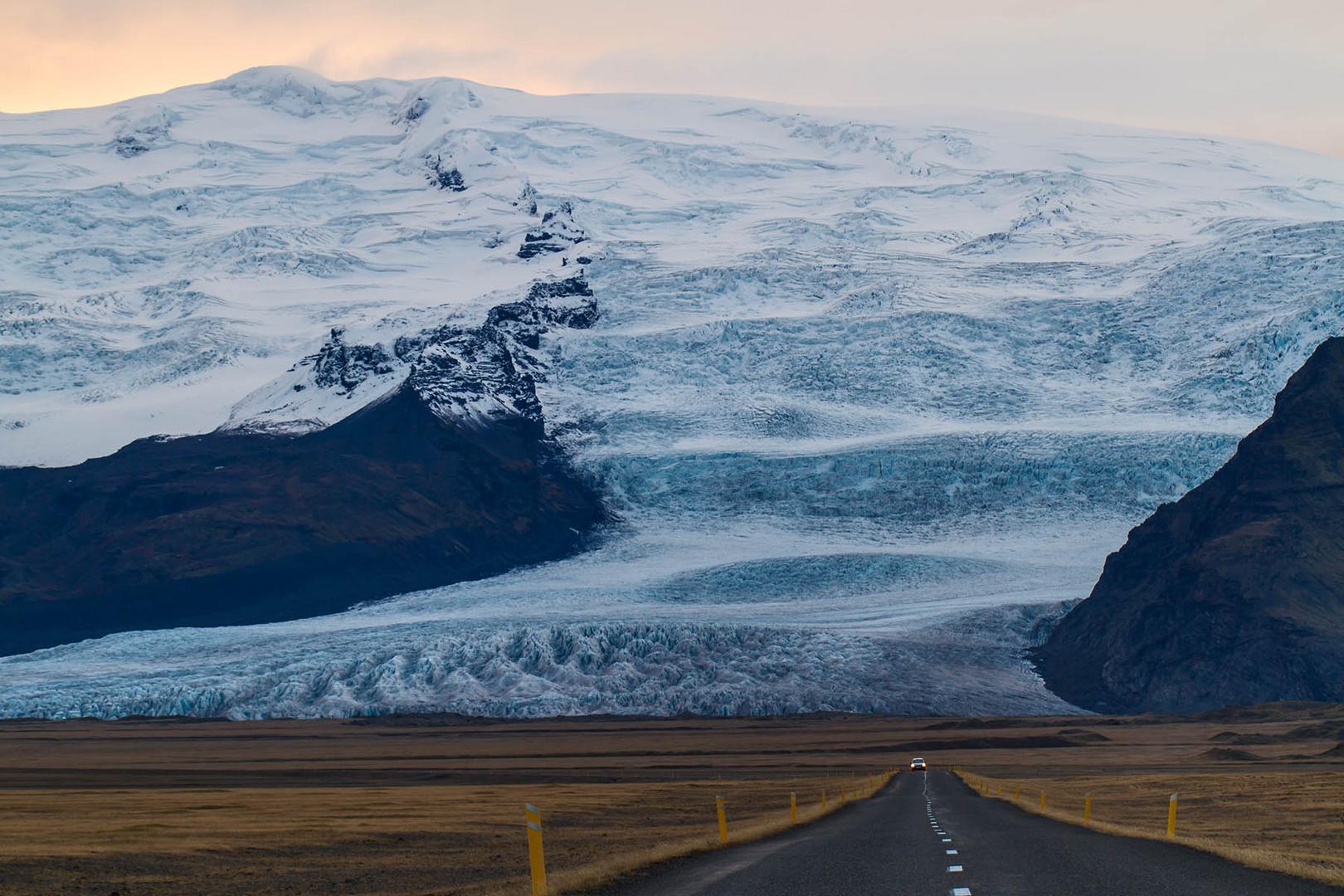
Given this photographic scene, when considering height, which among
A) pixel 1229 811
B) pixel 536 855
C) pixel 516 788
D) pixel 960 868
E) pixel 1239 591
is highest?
pixel 536 855

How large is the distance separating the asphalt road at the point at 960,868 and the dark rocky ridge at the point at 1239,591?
95.8m

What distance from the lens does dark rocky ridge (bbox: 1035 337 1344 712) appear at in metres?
120

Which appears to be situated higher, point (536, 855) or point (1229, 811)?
point (536, 855)

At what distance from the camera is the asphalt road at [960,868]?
19453mm

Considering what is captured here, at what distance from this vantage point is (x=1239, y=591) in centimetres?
12344

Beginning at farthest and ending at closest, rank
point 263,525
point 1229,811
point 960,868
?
point 263,525, point 1229,811, point 960,868

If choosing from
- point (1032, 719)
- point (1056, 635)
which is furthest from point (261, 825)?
point (1056, 635)

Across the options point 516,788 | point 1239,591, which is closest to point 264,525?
point 1239,591

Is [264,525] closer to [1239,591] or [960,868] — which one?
[1239,591]

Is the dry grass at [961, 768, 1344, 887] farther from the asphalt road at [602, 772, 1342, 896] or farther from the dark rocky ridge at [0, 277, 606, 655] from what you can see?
the dark rocky ridge at [0, 277, 606, 655]

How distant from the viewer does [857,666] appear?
12350cm

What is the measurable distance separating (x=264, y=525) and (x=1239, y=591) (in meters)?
107

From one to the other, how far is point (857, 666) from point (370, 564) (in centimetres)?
7074

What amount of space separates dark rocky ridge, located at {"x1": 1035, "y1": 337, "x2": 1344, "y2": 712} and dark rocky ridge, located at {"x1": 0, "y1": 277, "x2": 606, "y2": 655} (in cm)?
6729
